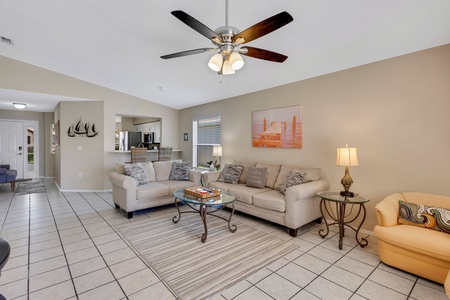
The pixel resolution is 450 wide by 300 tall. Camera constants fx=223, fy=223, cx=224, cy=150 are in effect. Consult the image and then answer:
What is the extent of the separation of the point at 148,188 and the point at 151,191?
10cm

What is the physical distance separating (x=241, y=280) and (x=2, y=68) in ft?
18.9

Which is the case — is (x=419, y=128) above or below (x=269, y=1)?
below

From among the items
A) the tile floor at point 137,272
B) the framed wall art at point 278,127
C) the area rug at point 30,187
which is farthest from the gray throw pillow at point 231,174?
the area rug at point 30,187

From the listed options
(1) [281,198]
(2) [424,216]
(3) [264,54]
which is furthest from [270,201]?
(3) [264,54]

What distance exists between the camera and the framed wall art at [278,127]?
405cm

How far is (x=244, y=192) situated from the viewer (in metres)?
3.73

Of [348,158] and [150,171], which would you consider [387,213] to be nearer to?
[348,158]

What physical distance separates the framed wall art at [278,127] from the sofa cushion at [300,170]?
443mm

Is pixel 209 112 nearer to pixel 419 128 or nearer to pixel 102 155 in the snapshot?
pixel 102 155

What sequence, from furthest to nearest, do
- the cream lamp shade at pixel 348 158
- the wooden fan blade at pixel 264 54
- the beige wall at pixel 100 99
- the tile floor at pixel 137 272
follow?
the beige wall at pixel 100 99 → the cream lamp shade at pixel 348 158 → the wooden fan blade at pixel 264 54 → the tile floor at pixel 137 272

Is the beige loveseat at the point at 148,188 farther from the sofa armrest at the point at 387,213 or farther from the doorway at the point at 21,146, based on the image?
the doorway at the point at 21,146

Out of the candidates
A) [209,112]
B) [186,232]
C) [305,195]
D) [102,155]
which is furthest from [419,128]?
[102,155]

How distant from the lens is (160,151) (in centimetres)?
617

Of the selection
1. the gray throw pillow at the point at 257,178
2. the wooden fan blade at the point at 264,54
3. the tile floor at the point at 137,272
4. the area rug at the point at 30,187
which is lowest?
the tile floor at the point at 137,272
